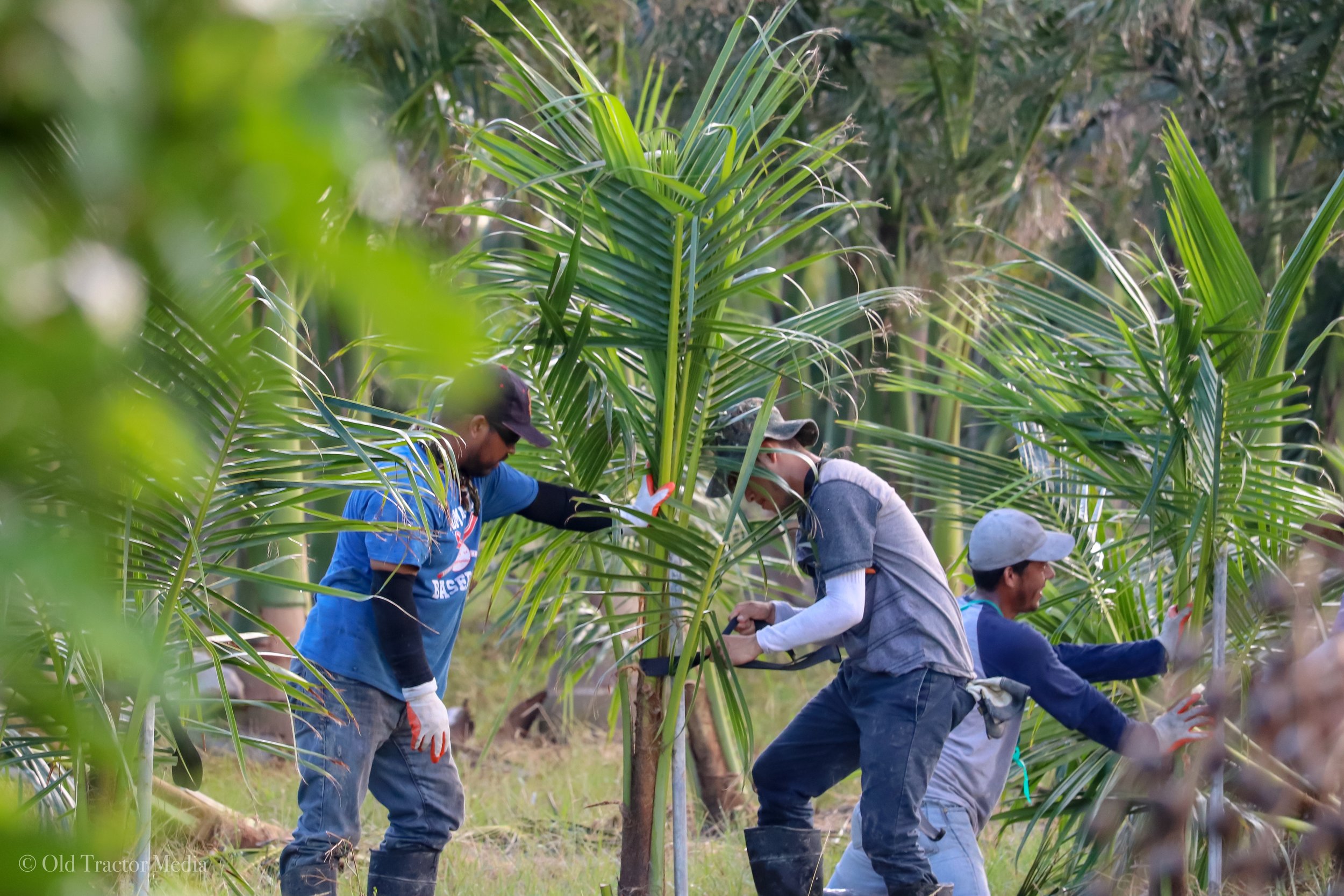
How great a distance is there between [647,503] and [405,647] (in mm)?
751

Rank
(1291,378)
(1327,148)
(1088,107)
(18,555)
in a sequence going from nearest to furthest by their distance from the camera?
(18,555) < (1291,378) < (1327,148) < (1088,107)

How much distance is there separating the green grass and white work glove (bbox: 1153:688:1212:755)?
4.36ft

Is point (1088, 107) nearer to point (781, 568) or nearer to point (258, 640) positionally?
point (781, 568)

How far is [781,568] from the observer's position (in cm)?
455

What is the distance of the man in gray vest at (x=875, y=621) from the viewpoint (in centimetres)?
326

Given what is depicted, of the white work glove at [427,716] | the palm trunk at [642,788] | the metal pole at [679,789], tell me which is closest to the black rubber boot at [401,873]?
the white work glove at [427,716]

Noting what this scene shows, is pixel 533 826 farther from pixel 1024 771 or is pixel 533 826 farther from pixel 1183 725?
pixel 1183 725

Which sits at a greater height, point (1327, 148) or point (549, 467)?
point (1327, 148)

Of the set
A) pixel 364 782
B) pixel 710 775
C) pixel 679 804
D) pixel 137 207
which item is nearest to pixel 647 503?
pixel 679 804

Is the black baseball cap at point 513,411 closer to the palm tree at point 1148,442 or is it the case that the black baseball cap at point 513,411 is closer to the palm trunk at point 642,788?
the palm trunk at point 642,788

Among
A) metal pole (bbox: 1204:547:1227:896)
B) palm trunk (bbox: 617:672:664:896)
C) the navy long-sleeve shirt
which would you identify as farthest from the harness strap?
metal pole (bbox: 1204:547:1227:896)

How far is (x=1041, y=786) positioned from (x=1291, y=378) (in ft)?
6.35

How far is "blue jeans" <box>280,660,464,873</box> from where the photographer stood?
3.35 meters

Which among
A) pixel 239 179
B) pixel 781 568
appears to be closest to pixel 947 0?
pixel 781 568
